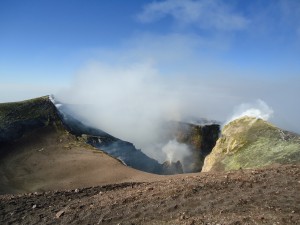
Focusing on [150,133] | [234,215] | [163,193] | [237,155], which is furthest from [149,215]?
[150,133]

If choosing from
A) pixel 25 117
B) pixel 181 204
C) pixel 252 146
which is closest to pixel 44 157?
pixel 25 117

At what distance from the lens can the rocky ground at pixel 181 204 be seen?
15.6 m

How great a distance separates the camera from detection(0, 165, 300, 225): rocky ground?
15562 millimetres

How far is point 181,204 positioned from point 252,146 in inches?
829

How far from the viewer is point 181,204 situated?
17094 millimetres

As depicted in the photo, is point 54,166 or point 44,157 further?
point 44,157

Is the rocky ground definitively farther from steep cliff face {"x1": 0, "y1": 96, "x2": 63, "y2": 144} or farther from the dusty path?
steep cliff face {"x1": 0, "y1": 96, "x2": 63, "y2": 144}

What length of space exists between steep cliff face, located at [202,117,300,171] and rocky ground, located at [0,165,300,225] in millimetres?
10713

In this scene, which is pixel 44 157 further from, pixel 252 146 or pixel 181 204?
pixel 181 204

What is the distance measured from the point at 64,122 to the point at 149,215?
102 feet

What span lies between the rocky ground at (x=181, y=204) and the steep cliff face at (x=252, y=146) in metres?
10.7

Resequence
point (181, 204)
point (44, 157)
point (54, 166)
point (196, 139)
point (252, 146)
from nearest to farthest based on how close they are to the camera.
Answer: point (181, 204), point (54, 166), point (44, 157), point (252, 146), point (196, 139)

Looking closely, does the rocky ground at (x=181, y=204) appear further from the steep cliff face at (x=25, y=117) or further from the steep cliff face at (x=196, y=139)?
the steep cliff face at (x=196, y=139)

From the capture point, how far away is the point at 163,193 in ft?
60.9
